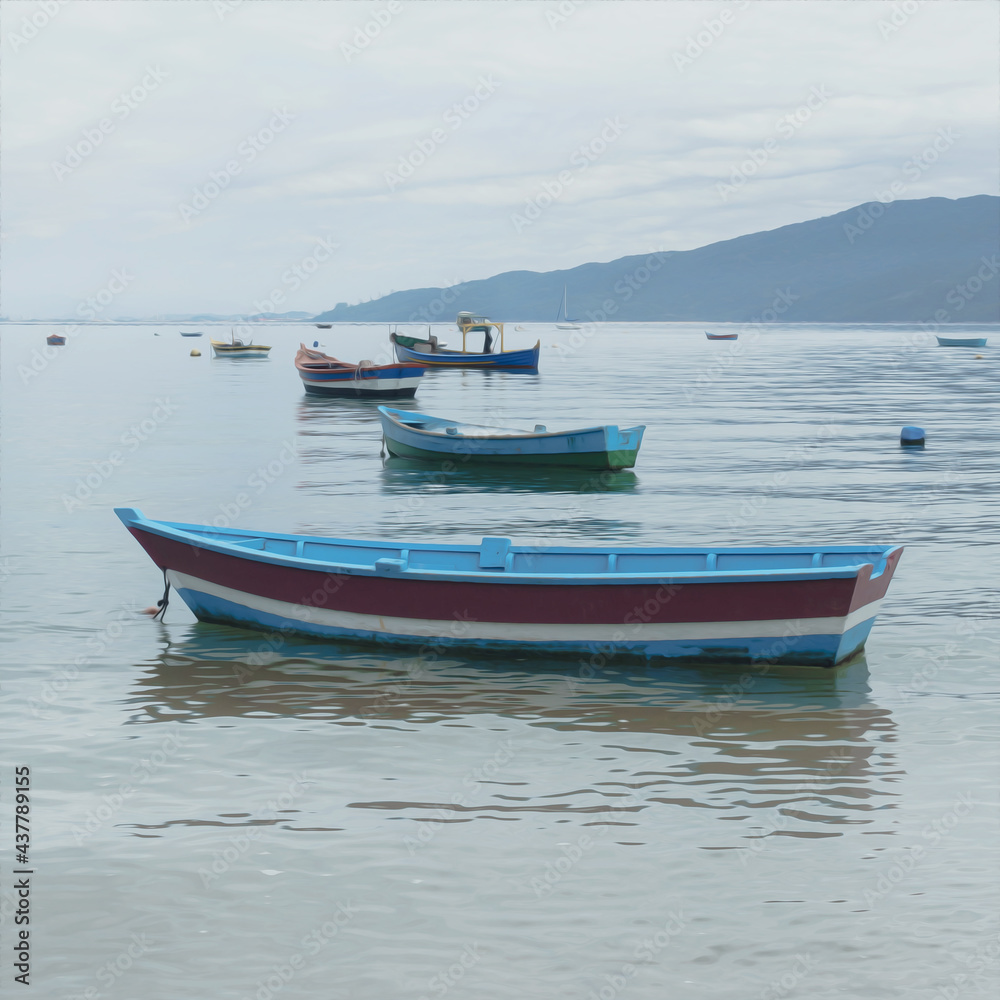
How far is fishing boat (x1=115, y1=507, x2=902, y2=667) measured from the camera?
477 inches

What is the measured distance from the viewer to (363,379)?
193 feet

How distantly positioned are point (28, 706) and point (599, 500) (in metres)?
15.9

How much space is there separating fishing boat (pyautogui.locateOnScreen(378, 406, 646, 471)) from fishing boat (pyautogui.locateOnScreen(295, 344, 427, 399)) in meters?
26.3

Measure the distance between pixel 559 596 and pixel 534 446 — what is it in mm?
17022

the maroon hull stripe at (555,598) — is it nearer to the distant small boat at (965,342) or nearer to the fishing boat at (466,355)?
the fishing boat at (466,355)

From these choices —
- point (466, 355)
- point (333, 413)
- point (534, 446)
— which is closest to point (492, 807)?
point (534, 446)

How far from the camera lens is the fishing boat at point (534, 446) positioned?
95.1 feet

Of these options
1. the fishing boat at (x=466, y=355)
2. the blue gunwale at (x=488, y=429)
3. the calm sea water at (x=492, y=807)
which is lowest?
the calm sea water at (x=492, y=807)

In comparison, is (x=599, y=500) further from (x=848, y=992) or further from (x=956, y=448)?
(x=848, y=992)

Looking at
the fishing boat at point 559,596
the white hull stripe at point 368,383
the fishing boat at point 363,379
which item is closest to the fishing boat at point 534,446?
the fishing boat at point 559,596

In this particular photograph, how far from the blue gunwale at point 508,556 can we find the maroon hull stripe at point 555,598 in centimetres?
10

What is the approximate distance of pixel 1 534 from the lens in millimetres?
21328

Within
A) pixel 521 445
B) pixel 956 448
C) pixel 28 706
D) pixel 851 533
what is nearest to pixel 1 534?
pixel 28 706

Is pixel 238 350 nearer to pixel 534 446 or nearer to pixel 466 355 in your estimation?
pixel 466 355
